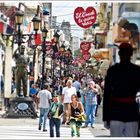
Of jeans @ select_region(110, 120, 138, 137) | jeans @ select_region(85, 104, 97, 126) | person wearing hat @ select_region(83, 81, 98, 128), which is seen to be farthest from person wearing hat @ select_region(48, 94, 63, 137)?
jeans @ select_region(110, 120, 138, 137)

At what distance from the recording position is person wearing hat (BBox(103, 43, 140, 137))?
634cm

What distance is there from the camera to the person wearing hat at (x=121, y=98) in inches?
250

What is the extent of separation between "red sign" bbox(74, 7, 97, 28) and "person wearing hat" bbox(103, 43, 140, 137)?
2.95m

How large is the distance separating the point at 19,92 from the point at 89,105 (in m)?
3.72

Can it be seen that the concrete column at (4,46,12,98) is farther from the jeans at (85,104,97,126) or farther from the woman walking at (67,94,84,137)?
the woman walking at (67,94,84,137)

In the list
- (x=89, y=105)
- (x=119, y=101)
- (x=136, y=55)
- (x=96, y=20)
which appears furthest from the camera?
(x=89, y=105)

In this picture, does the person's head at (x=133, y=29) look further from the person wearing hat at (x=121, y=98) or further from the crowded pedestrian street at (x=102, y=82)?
the person wearing hat at (x=121, y=98)

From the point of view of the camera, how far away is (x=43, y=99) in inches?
623

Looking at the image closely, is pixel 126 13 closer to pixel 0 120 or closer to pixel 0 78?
pixel 0 120

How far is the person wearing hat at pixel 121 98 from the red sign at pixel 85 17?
9.69ft

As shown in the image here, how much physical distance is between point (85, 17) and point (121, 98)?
12.2 feet

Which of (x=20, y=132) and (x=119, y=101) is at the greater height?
(x=119, y=101)

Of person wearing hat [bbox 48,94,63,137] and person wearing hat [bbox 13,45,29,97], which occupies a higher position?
person wearing hat [bbox 13,45,29,97]

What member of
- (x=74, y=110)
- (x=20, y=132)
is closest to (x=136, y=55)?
(x=74, y=110)
